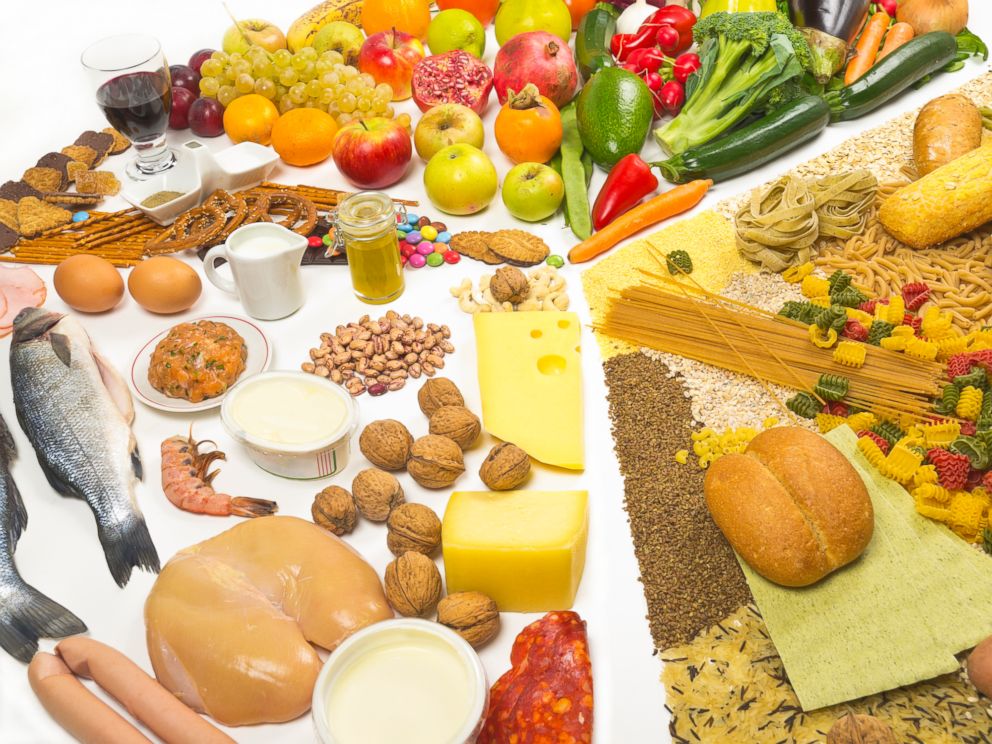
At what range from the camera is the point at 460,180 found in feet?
8.54

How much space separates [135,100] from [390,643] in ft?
6.59

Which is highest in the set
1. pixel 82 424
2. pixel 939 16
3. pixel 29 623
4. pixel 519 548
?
pixel 939 16

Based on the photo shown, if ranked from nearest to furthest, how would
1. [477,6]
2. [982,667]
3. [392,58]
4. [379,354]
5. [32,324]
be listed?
[982,667]
[32,324]
[379,354]
[392,58]
[477,6]

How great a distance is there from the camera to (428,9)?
11.7 feet

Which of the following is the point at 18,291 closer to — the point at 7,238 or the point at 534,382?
the point at 7,238

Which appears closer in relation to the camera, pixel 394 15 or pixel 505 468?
pixel 505 468

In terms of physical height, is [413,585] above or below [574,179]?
below

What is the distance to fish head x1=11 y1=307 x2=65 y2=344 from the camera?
2.06 metres

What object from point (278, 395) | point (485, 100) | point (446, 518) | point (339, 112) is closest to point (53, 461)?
point (278, 395)

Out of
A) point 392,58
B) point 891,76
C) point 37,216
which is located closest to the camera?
point 37,216

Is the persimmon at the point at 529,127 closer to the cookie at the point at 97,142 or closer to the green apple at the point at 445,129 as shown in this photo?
the green apple at the point at 445,129

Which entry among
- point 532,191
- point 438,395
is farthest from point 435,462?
point 532,191

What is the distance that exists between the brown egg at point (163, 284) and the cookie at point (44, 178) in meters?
0.80

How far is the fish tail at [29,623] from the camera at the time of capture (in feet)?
5.32
